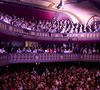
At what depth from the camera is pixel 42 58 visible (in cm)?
2609

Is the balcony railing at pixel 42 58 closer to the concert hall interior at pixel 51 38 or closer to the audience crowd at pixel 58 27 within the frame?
the concert hall interior at pixel 51 38

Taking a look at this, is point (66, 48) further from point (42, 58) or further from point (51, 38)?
point (42, 58)

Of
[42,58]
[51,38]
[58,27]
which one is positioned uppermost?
[58,27]

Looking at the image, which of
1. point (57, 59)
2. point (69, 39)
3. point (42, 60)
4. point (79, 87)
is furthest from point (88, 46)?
point (79, 87)

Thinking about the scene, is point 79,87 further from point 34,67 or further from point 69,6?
point 69,6

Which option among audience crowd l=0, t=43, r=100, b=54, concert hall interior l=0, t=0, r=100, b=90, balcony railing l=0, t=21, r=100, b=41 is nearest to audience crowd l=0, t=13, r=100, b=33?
concert hall interior l=0, t=0, r=100, b=90

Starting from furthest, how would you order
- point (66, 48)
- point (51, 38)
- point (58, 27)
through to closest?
point (66, 48)
point (58, 27)
point (51, 38)

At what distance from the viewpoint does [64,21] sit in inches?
1246

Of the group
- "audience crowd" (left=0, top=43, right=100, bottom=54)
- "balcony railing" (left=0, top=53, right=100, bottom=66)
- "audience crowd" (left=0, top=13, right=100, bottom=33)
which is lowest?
"balcony railing" (left=0, top=53, right=100, bottom=66)

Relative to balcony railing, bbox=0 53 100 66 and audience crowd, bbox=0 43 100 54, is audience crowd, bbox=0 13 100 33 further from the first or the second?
balcony railing, bbox=0 53 100 66

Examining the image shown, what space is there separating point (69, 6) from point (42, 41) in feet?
20.9

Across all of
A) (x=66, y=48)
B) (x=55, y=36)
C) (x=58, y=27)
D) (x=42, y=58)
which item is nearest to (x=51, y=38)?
(x=55, y=36)

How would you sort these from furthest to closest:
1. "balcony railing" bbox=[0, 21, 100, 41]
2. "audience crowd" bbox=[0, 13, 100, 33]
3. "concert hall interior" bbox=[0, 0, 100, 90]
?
"audience crowd" bbox=[0, 13, 100, 33], "balcony railing" bbox=[0, 21, 100, 41], "concert hall interior" bbox=[0, 0, 100, 90]

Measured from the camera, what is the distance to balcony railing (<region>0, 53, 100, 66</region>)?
2177cm
